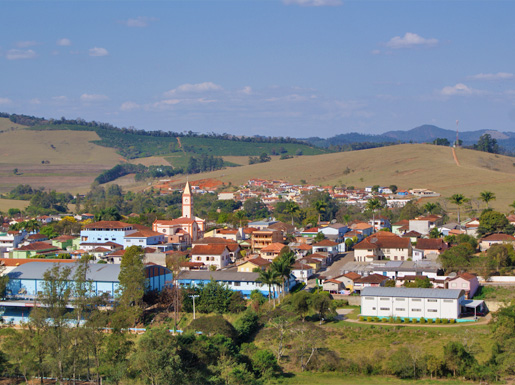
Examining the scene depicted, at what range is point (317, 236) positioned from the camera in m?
61.1

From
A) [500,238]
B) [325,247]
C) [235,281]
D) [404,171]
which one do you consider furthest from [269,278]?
[404,171]

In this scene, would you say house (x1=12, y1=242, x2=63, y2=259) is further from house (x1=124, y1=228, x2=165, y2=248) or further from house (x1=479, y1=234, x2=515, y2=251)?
A: house (x1=479, y1=234, x2=515, y2=251)

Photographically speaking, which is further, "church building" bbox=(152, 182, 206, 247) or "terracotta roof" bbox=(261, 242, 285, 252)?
"church building" bbox=(152, 182, 206, 247)

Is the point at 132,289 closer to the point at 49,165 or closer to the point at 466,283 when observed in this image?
the point at 466,283

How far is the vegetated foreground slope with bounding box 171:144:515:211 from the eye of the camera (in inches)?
4060

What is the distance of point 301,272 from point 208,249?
8.65m

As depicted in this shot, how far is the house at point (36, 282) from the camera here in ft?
143

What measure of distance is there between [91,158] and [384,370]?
171 metres

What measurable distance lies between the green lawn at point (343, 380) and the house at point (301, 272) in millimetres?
16700

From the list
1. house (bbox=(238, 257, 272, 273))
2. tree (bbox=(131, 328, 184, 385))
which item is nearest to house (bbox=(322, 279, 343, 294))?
house (bbox=(238, 257, 272, 273))

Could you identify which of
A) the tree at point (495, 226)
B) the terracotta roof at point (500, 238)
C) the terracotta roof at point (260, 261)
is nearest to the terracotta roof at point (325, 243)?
the terracotta roof at point (260, 261)

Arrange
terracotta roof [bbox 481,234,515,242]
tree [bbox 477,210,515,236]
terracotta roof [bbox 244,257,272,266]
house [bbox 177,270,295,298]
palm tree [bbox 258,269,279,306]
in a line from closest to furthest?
palm tree [bbox 258,269,279,306] < house [bbox 177,270,295,298] < terracotta roof [bbox 244,257,272,266] < terracotta roof [bbox 481,234,515,242] < tree [bbox 477,210,515,236]

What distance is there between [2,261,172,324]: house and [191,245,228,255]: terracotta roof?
254 inches

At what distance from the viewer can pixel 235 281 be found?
153 feet
